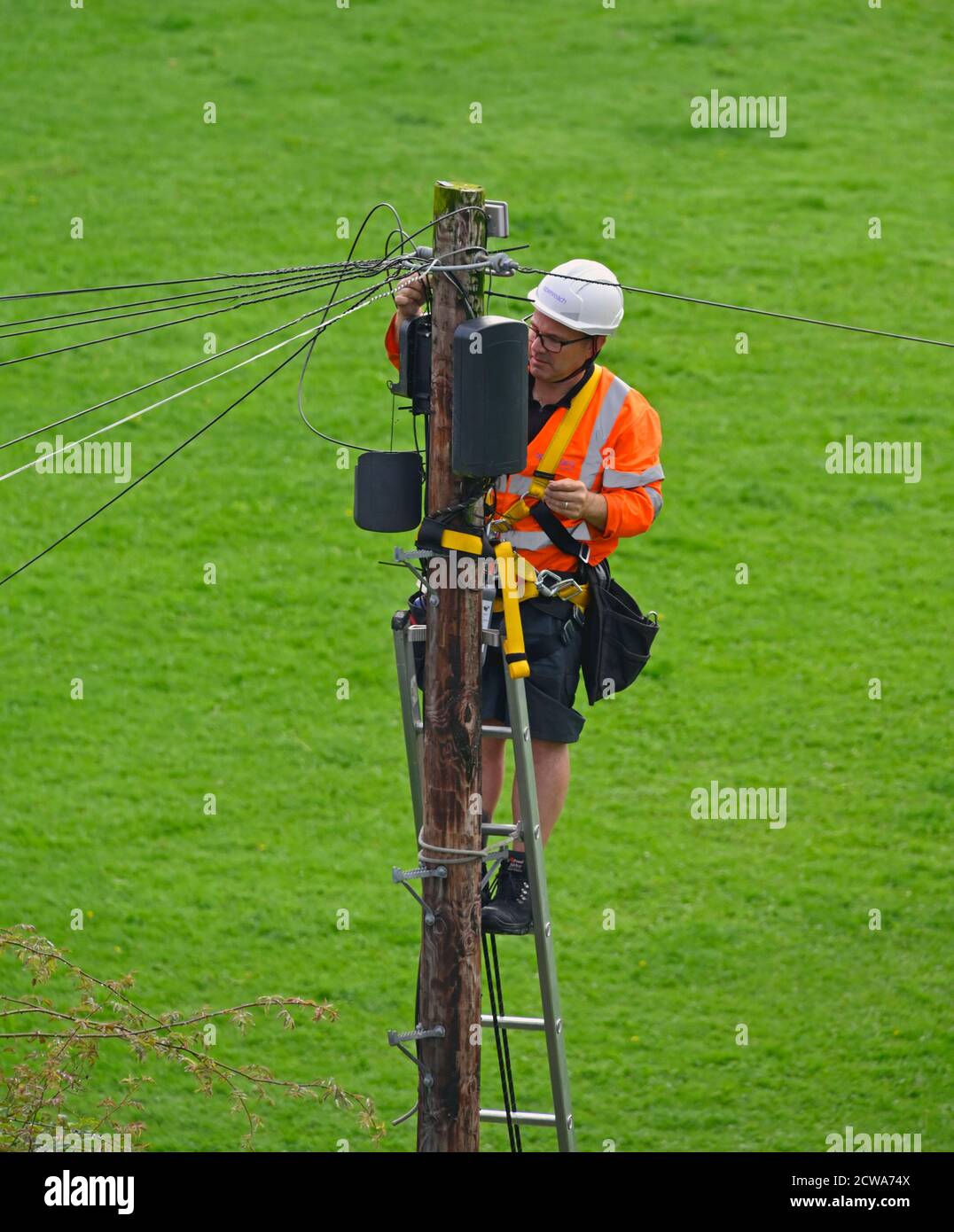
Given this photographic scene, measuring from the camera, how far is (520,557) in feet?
26.4

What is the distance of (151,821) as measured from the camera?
15.3 metres

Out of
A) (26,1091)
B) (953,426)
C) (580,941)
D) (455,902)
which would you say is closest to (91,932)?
(580,941)

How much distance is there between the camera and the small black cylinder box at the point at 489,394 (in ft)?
23.5

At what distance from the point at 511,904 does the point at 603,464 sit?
1.99m

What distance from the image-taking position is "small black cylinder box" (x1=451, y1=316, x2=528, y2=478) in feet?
23.5

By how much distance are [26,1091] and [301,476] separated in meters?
11.2

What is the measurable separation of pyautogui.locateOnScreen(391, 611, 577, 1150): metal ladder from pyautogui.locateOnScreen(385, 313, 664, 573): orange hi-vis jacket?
0.68m
